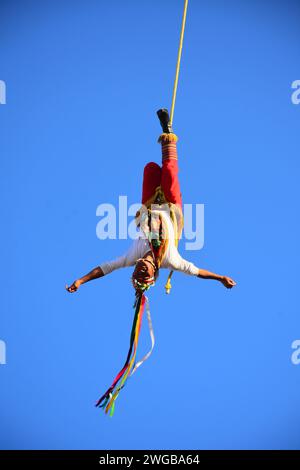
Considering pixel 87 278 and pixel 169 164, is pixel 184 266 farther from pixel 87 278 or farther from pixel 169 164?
pixel 169 164

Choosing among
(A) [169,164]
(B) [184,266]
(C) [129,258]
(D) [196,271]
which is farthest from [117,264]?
(A) [169,164]

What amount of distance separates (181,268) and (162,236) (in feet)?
1.10

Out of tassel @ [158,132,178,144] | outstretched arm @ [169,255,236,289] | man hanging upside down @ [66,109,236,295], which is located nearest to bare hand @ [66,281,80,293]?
man hanging upside down @ [66,109,236,295]

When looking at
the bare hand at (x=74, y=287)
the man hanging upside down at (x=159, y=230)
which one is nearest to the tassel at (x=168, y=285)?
the man hanging upside down at (x=159, y=230)

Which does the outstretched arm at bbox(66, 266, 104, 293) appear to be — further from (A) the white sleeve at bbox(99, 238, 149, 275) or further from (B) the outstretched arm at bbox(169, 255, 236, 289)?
(B) the outstretched arm at bbox(169, 255, 236, 289)

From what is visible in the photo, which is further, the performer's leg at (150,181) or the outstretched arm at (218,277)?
the performer's leg at (150,181)

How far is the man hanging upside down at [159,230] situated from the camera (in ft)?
17.4

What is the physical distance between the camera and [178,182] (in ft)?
19.1

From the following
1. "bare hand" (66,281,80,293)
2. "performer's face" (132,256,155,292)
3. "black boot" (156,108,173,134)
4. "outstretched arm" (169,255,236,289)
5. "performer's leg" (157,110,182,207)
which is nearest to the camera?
"bare hand" (66,281,80,293)

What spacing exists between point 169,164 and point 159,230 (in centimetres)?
68

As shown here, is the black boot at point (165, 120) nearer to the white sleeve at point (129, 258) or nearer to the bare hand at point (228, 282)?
the white sleeve at point (129, 258)

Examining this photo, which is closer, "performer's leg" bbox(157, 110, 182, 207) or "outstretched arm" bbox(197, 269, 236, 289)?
"outstretched arm" bbox(197, 269, 236, 289)

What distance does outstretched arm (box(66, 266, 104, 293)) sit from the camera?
5.15 m

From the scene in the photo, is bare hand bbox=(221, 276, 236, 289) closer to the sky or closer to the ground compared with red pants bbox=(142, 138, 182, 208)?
closer to the ground
